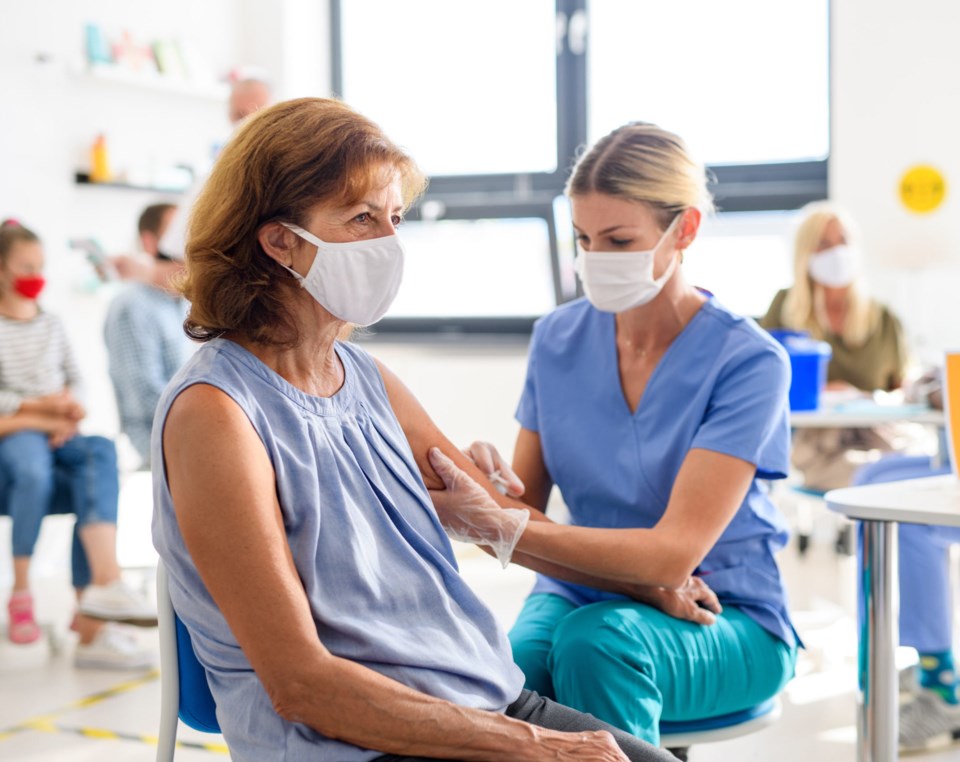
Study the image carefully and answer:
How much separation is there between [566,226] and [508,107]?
67 cm

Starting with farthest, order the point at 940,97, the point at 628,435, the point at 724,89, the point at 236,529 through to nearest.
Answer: the point at 724,89, the point at 940,97, the point at 628,435, the point at 236,529

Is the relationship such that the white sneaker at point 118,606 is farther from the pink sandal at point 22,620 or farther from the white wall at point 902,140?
the white wall at point 902,140

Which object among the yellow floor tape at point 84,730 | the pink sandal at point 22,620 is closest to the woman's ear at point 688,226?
the yellow floor tape at point 84,730

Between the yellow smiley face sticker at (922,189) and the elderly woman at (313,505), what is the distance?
134 inches

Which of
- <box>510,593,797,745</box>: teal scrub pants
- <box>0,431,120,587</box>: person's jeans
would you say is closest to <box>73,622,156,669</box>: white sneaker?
<box>0,431,120,587</box>: person's jeans

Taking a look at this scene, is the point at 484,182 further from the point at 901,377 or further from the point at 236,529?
the point at 236,529

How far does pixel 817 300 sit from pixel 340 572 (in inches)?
119

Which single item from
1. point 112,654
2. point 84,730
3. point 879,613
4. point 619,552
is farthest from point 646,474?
point 112,654

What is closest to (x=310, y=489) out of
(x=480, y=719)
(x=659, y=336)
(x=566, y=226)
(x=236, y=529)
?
(x=236, y=529)

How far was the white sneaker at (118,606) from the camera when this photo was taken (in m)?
3.13

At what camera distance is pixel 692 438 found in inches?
66.2

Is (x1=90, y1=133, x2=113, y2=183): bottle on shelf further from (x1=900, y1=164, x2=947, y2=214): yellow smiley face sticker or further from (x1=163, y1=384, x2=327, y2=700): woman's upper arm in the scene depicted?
(x1=163, y1=384, x2=327, y2=700): woman's upper arm

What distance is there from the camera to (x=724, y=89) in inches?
195

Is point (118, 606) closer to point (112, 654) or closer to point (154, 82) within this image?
point (112, 654)
